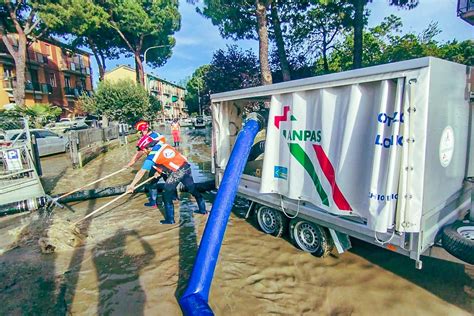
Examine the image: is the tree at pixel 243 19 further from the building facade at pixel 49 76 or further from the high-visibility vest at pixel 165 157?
the building facade at pixel 49 76

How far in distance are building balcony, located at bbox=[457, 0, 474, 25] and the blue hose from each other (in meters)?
25.7

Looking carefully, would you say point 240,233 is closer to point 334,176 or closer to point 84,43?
point 334,176

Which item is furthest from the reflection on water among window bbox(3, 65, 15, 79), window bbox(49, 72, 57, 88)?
window bbox(49, 72, 57, 88)

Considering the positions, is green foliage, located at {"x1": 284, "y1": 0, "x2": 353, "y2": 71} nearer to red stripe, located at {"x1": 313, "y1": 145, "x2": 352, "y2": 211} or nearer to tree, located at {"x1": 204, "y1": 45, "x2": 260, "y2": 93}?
tree, located at {"x1": 204, "y1": 45, "x2": 260, "y2": 93}

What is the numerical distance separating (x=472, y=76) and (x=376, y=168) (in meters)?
1.91

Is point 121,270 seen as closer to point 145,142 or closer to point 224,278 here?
point 224,278

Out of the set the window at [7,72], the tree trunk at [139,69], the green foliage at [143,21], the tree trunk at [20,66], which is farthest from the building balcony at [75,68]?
the tree trunk at [20,66]

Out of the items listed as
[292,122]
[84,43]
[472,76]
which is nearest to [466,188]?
[472,76]

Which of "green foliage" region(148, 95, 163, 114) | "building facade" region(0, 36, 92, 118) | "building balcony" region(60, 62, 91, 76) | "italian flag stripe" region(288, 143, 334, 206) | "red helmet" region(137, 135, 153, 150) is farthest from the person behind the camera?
"building balcony" region(60, 62, 91, 76)

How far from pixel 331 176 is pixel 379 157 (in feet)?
2.29

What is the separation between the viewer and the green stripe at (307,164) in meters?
3.47

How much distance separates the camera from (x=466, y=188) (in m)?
3.54

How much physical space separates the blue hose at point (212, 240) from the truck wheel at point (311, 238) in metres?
1.41

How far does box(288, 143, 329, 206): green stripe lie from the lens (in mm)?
3467
